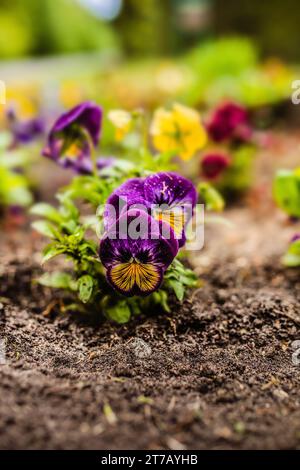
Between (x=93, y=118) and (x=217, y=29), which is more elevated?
(x=217, y=29)

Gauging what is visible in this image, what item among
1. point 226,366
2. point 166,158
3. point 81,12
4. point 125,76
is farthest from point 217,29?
point 226,366

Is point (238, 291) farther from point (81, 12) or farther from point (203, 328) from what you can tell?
point (81, 12)

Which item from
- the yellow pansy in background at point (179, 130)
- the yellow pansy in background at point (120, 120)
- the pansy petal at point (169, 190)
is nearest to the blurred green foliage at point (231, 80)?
the yellow pansy in background at point (179, 130)

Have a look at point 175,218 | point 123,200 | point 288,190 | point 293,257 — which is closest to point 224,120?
point 288,190

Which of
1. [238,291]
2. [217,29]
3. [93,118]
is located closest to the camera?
[93,118]

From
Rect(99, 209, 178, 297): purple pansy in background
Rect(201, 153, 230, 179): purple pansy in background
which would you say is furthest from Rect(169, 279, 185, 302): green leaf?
Rect(201, 153, 230, 179): purple pansy in background

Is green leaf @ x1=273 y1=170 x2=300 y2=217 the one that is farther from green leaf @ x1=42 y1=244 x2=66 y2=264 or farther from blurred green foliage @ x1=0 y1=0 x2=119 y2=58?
blurred green foliage @ x1=0 y1=0 x2=119 y2=58
